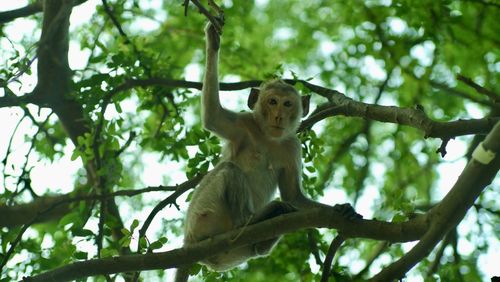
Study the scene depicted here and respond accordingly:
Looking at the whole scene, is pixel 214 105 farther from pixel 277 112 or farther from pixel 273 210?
pixel 273 210

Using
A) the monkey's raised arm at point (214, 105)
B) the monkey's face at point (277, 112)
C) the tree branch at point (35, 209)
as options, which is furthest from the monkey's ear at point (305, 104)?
the tree branch at point (35, 209)

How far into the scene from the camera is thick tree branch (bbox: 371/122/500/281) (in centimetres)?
512

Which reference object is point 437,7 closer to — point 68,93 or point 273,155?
point 273,155

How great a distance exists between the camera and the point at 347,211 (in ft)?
21.2

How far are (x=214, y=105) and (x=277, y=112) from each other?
918 mm

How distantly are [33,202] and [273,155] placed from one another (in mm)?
4593

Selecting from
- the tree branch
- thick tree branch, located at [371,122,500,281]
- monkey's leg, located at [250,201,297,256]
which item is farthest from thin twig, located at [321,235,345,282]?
the tree branch

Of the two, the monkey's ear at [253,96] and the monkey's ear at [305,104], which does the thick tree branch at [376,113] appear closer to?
the monkey's ear at [253,96]

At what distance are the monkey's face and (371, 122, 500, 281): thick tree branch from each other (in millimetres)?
3743

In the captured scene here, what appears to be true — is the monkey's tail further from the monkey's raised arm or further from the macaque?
the monkey's raised arm

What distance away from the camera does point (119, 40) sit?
11195 millimetres

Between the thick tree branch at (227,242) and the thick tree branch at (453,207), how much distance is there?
576mm

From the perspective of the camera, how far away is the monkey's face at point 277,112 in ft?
29.6

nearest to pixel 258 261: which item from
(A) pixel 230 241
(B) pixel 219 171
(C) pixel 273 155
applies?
(C) pixel 273 155
